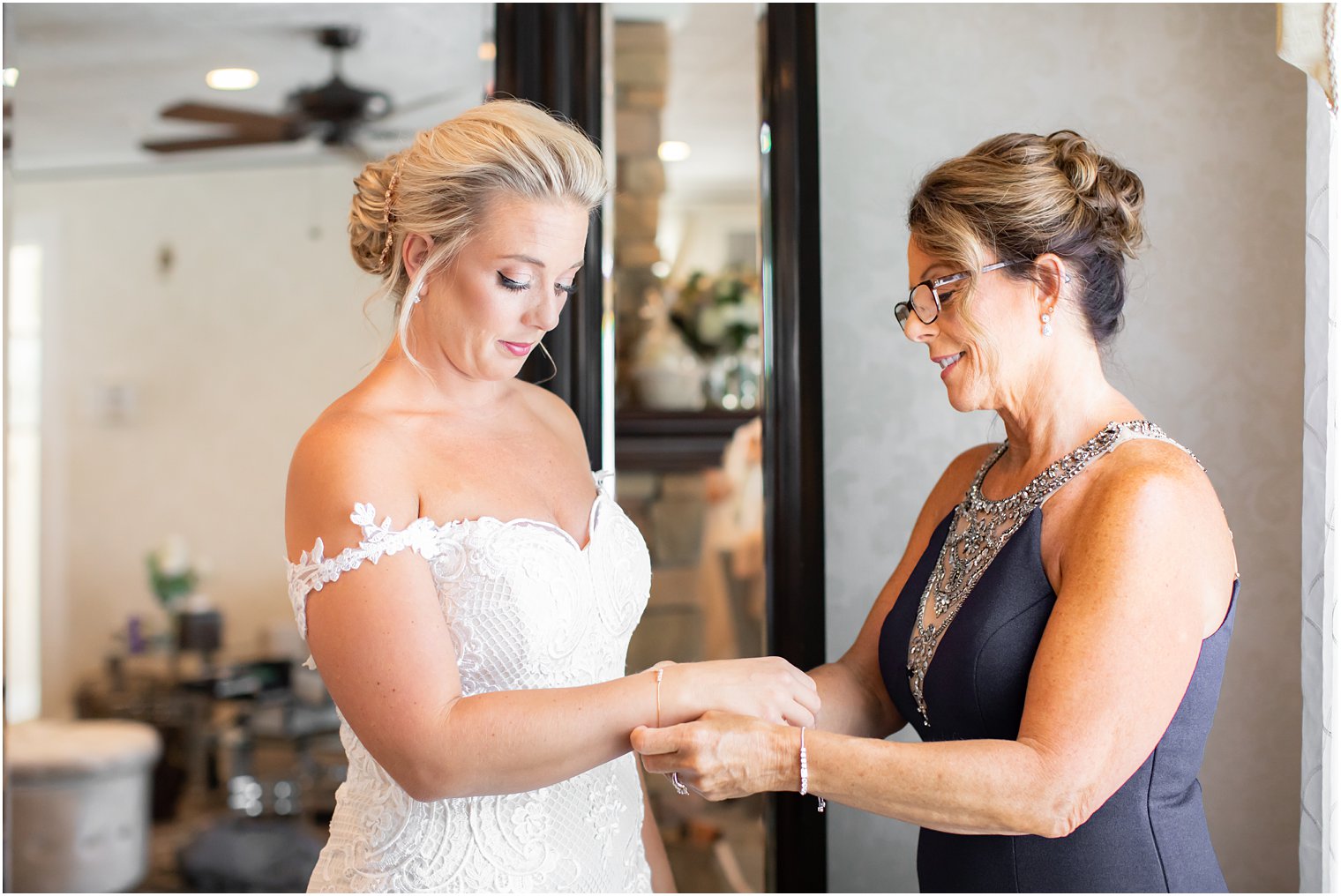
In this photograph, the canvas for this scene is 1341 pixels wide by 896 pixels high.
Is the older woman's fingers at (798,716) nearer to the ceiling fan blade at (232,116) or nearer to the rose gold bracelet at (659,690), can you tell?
the rose gold bracelet at (659,690)

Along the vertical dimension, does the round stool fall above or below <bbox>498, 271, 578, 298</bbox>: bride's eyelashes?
below

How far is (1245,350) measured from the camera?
89.4 inches

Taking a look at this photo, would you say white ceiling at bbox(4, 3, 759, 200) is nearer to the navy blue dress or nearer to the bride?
the bride

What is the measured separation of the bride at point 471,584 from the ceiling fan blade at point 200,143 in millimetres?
2091

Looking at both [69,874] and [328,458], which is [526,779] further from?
[69,874]

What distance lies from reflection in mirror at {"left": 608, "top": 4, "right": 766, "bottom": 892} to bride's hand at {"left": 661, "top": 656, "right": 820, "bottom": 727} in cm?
72

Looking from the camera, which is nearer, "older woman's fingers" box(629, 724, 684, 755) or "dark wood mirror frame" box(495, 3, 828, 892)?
"older woman's fingers" box(629, 724, 684, 755)

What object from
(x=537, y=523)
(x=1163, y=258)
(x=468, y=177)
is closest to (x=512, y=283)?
(x=468, y=177)

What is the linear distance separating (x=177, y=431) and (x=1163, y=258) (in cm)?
301

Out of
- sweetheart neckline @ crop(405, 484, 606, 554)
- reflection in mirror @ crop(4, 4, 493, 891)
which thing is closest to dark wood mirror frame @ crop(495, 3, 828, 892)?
sweetheart neckline @ crop(405, 484, 606, 554)

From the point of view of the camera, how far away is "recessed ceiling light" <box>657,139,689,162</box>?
221 centimetres

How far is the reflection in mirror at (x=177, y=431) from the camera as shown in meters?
3.11

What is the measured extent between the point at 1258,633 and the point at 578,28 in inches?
74.9

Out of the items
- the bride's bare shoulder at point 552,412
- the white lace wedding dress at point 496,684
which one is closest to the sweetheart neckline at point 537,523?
the white lace wedding dress at point 496,684
